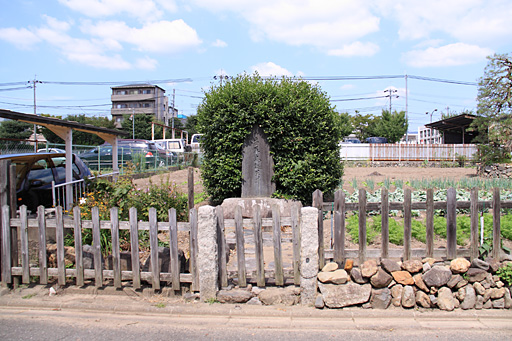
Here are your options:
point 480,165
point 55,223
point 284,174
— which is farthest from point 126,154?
point 480,165

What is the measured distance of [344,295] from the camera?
4.47 metres

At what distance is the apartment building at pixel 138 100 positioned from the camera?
72.9 metres

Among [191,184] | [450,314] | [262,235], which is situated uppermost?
[191,184]

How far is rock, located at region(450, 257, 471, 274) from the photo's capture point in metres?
4.55

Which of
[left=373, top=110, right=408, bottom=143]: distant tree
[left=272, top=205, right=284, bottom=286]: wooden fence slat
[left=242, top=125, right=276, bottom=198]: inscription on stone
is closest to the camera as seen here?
[left=272, top=205, right=284, bottom=286]: wooden fence slat

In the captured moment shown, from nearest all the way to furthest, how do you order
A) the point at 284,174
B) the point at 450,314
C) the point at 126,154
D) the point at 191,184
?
the point at 450,314
the point at 191,184
the point at 284,174
the point at 126,154

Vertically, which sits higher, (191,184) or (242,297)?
(191,184)

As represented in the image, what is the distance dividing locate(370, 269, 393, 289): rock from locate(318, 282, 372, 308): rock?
81 mm

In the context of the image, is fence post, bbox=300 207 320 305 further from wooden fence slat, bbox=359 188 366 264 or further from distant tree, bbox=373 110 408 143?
distant tree, bbox=373 110 408 143

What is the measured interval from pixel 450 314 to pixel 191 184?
421 centimetres

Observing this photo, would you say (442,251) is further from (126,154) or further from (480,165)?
(126,154)

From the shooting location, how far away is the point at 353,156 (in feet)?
102

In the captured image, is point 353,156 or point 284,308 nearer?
point 284,308

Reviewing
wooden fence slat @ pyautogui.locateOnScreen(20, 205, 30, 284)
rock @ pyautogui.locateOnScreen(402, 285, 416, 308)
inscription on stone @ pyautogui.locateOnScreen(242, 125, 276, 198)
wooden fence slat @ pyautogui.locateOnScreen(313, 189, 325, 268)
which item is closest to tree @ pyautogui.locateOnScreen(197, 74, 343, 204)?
inscription on stone @ pyautogui.locateOnScreen(242, 125, 276, 198)
